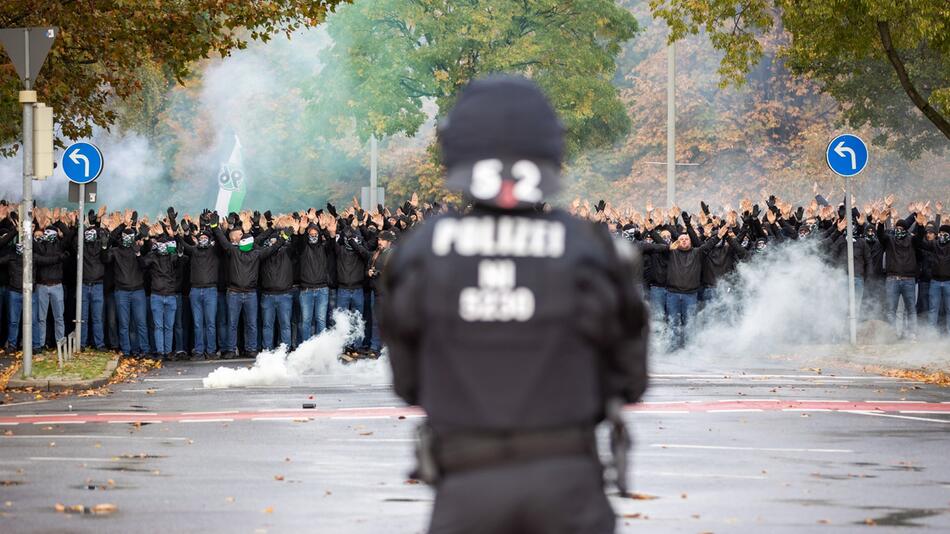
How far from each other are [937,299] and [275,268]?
1043cm

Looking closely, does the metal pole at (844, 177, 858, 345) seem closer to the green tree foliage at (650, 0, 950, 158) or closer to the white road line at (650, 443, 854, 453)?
the green tree foliage at (650, 0, 950, 158)

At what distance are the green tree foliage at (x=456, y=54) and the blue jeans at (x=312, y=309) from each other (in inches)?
749

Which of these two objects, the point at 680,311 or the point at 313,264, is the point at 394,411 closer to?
the point at 313,264

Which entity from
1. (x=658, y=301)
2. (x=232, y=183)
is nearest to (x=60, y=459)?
(x=658, y=301)

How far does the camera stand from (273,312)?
83.9 feet

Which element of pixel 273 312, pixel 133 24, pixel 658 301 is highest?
pixel 133 24

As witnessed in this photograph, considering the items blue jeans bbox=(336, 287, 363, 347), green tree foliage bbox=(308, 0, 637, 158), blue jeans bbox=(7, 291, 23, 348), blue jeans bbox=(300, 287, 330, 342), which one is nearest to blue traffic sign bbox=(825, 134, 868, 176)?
blue jeans bbox=(336, 287, 363, 347)

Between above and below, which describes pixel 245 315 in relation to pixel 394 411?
above

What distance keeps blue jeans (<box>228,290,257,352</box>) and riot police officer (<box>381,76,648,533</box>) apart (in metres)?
20.9

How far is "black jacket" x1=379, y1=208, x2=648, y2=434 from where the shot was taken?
14.7ft

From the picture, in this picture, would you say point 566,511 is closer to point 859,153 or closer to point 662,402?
point 662,402

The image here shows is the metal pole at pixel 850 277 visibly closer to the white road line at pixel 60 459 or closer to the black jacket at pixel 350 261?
the black jacket at pixel 350 261

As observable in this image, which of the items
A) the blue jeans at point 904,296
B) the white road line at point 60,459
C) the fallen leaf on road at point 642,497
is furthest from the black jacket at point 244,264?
the fallen leaf on road at point 642,497

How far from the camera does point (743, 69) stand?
93.8 feet
